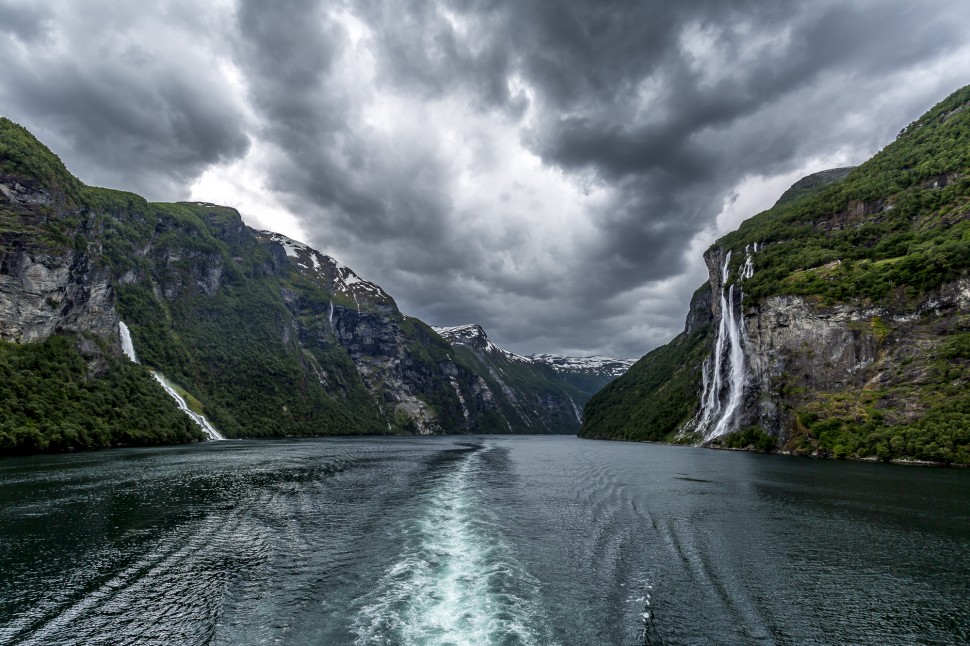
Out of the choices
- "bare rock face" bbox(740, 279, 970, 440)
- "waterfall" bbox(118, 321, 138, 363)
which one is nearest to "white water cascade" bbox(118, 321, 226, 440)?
"waterfall" bbox(118, 321, 138, 363)

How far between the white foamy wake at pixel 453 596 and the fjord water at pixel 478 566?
9 cm

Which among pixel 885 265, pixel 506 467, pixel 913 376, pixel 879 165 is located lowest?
pixel 506 467

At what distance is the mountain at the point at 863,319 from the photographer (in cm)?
6625

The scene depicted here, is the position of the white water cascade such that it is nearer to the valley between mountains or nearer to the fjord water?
the valley between mountains

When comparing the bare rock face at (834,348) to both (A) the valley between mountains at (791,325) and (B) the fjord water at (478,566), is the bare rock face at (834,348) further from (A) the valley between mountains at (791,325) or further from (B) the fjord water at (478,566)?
(B) the fjord water at (478,566)

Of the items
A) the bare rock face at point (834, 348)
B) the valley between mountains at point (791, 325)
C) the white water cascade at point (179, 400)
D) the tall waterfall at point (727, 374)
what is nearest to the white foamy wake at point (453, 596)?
the valley between mountains at point (791, 325)

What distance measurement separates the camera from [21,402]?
7944 centimetres

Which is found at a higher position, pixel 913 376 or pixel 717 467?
pixel 913 376

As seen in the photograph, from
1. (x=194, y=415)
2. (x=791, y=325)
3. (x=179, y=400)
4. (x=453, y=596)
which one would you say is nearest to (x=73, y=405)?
(x=179, y=400)

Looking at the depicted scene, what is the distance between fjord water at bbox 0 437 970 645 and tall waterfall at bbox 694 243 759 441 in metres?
75.7

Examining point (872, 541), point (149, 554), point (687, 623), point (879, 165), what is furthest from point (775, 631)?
point (879, 165)

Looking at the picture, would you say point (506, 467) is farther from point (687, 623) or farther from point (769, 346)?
point (769, 346)

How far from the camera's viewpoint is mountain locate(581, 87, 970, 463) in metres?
66.2

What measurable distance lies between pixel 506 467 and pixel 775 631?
51138 mm
